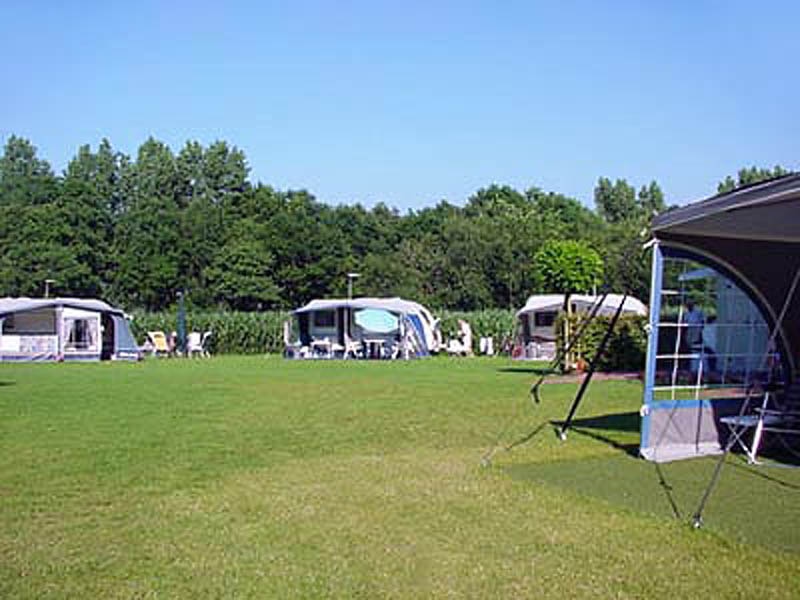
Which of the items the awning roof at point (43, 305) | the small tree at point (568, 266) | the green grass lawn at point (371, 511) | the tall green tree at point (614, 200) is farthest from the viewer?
the tall green tree at point (614, 200)

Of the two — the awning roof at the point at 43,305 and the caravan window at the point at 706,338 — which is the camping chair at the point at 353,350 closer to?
the awning roof at the point at 43,305

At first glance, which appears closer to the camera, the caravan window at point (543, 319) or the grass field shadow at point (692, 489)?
the grass field shadow at point (692, 489)

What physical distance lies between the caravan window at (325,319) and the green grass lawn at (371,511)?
19429 mm

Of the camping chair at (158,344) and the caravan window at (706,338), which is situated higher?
the caravan window at (706,338)

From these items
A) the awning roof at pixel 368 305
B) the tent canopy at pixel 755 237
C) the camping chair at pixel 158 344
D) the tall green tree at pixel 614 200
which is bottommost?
the camping chair at pixel 158 344

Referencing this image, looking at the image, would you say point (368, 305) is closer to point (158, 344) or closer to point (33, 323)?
point (158, 344)

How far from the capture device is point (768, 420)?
8.02 m

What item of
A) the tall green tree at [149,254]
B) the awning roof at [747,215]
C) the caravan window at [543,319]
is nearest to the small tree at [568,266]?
the caravan window at [543,319]

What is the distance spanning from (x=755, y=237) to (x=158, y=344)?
2618 cm

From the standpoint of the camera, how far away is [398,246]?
50938 millimetres

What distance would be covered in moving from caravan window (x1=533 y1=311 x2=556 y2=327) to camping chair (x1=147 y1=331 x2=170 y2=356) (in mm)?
12701

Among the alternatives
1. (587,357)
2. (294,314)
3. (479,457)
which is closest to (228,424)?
(479,457)

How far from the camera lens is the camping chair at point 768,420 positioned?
25.7ft

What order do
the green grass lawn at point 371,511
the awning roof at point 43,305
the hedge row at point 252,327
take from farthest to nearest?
the hedge row at point 252,327 → the awning roof at point 43,305 → the green grass lawn at point 371,511
